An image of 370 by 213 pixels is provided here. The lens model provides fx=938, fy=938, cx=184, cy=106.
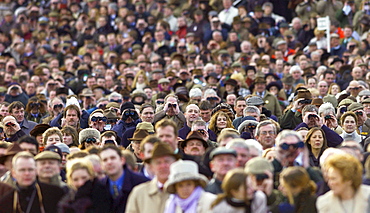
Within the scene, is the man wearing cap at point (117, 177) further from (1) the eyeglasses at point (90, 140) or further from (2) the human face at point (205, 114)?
(2) the human face at point (205, 114)

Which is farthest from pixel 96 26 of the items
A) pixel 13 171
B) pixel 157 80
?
pixel 13 171

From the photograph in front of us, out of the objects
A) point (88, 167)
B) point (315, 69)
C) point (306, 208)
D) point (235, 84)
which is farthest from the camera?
point (315, 69)

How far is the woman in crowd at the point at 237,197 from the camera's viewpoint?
27.2 ft

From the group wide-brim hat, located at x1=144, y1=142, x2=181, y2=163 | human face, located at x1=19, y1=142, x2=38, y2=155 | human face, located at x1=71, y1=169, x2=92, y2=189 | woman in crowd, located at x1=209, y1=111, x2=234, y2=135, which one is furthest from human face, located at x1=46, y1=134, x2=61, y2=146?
wide-brim hat, located at x1=144, y1=142, x2=181, y2=163

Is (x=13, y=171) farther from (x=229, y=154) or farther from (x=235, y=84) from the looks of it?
(x=235, y=84)

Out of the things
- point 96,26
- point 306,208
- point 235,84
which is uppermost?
point 96,26

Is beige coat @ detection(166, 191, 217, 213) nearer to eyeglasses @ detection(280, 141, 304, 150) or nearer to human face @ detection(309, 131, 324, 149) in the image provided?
eyeglasses @ detection(280, 141, 304, 150)

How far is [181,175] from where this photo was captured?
857 cm

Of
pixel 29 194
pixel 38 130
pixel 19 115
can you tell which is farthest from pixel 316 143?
pixel 19 115

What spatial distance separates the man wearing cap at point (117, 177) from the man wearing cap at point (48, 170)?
464 mm

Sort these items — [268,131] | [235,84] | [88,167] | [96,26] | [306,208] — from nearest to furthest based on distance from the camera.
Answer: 1. [306,208]
2. [88,167]
3. [268,131]
4. [235,84]
5. [96,26]

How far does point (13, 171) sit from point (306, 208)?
3.00m

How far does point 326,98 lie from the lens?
1673 centimetres

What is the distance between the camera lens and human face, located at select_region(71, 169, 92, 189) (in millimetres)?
9258
